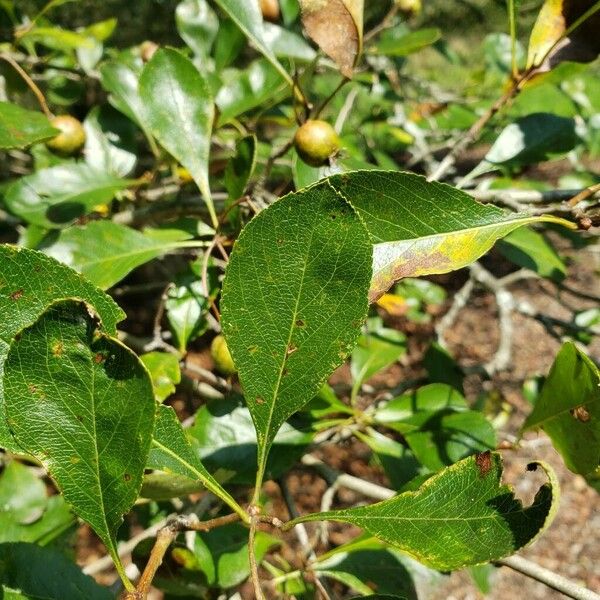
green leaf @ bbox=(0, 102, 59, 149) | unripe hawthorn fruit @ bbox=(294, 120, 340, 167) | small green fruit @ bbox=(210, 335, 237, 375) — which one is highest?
→ unripe hawthorn fruit @ bbox=(294, 120, 340, 167)

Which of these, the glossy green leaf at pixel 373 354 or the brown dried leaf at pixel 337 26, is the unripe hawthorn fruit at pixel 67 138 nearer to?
the brown dried leaf at pixel 337 26

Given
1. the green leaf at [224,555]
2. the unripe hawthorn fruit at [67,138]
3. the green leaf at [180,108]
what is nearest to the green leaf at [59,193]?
the unripe hawthorn fruit at [67,138]

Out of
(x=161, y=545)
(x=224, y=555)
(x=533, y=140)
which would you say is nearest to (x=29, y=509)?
(x=224, y=555)

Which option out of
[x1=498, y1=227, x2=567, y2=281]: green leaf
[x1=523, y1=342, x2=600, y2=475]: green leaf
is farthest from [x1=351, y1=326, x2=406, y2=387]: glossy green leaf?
[x1=523, y1=342, x2=600, y2=475]: green leaf

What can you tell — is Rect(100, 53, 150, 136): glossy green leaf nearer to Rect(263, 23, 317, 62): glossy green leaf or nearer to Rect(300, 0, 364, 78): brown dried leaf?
Rect(263, 23, 317, 62): glossy green leaf

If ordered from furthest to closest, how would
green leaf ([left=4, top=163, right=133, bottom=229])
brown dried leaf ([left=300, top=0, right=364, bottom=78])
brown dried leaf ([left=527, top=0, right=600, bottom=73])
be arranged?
green leaf ([left=4, top=163, right=133, bottom=229]) → brown dried leaf ([left=527, top=0, right=600, bottom=73]) → brown dried leaf ([left=300, top=0, right=364, bottom=78])

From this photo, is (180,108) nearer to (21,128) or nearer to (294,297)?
(21,128)

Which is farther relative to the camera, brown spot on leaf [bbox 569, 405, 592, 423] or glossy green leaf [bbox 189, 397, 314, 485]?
glossy green leaf [bbox 189, 397, 314, 485]
